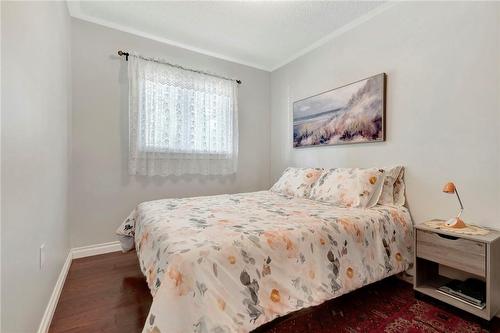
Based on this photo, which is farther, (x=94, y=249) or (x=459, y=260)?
(x=94, y=249)

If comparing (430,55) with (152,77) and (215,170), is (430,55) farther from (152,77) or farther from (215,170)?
(152,77)

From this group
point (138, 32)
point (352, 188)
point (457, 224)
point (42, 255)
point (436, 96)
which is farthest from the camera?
point (138, 32)

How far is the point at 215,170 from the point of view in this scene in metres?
3.36

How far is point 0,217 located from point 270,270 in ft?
3.77

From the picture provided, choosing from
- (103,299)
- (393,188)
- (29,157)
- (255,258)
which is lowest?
(103,299)

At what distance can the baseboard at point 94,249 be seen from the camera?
2.55 m

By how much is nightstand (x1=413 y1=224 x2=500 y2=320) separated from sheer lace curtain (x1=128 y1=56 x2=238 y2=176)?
238 cm

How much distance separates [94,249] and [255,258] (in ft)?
→ 7.51

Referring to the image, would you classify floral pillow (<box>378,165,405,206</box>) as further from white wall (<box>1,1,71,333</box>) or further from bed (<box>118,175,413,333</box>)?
white wall (<box>1,1,71,333</box>)

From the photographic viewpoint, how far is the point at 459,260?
1567 mm

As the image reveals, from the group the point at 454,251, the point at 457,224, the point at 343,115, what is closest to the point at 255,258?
the point at 454,251

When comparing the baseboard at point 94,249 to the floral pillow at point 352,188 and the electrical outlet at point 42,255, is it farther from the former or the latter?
the floral pillow at point 352,188

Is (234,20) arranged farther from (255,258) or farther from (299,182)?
(255,258)

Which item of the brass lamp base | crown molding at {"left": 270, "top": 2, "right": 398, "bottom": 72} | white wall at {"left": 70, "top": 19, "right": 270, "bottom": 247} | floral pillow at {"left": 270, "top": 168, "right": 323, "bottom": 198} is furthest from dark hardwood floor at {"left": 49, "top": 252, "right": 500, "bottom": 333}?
crown molding at {"left": 270, "top": 2, "right": 398, "bottom": 72}
